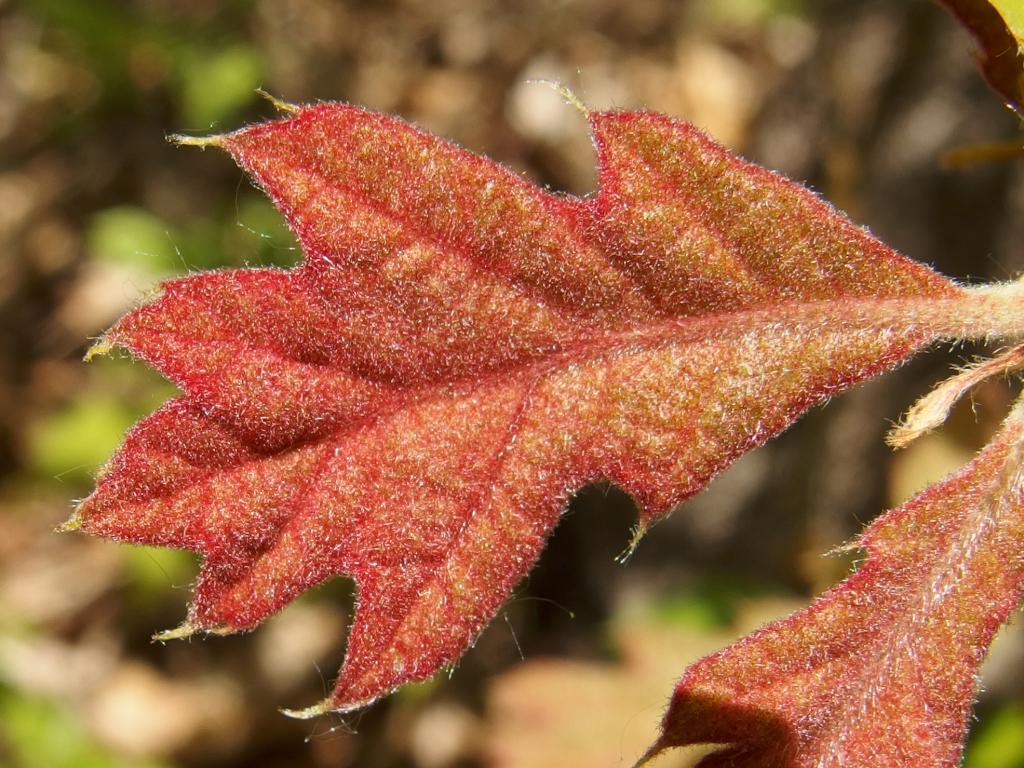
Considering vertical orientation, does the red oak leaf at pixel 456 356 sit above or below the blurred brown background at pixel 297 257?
above

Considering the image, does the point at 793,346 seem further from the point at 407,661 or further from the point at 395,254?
the point at 407,661

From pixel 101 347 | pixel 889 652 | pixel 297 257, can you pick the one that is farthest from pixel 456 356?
pixel 297 257

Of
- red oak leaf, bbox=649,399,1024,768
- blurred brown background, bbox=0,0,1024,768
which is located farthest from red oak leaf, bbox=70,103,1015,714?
blurred brown background, bbox=0,0,1024,768

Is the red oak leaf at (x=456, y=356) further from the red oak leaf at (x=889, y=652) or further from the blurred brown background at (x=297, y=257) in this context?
the blurred brown background at (x=297, y=257)

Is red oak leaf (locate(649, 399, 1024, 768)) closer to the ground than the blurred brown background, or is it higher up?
higher up

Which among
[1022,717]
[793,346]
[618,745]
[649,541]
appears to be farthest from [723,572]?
[793,346]

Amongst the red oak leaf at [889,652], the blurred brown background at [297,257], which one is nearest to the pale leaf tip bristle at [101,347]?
the red oak leaf at [889,652]

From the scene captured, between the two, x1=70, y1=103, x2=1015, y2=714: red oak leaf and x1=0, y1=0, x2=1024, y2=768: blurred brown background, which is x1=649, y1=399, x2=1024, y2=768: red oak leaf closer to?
x1=70, y1=103, x2=1015, y2=714: red oak leaf
